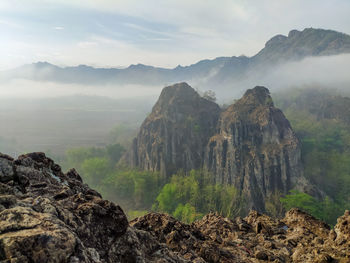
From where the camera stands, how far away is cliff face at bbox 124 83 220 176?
5866 centimetres

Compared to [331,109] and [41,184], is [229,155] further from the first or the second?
[331,109]

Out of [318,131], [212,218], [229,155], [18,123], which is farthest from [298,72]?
[18,123]

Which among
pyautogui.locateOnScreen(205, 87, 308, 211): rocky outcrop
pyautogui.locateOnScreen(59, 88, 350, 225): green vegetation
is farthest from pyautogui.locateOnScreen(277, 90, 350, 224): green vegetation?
pyautogui.locateOnScreen(205, 87, 308, 211): rocky outcrop

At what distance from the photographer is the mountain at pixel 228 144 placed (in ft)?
151

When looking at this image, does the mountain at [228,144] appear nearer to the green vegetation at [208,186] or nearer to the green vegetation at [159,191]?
the green vegetation at [208,186]

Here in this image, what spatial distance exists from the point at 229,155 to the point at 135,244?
46139 mm

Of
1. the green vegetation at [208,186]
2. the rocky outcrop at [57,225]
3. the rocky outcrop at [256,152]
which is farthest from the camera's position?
the rocky outcrop at [256,152]

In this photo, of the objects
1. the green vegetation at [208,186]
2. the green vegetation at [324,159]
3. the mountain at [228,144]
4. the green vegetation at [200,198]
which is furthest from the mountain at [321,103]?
the green vegetation at [200,198]

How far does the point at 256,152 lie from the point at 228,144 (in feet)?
20.4

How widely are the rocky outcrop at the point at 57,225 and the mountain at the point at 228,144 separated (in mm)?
41684

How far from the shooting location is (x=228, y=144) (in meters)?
51.3

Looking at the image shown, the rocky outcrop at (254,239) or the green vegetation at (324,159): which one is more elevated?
the rocky outcrop at (254,239)

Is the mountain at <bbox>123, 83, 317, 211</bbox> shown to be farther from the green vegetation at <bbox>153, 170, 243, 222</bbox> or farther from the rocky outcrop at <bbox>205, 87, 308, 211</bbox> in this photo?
the green vegetation at <bbox>153, 170, 243, 222</bbox>

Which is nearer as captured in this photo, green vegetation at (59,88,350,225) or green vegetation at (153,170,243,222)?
green vegetation at (59,88,350,225)
